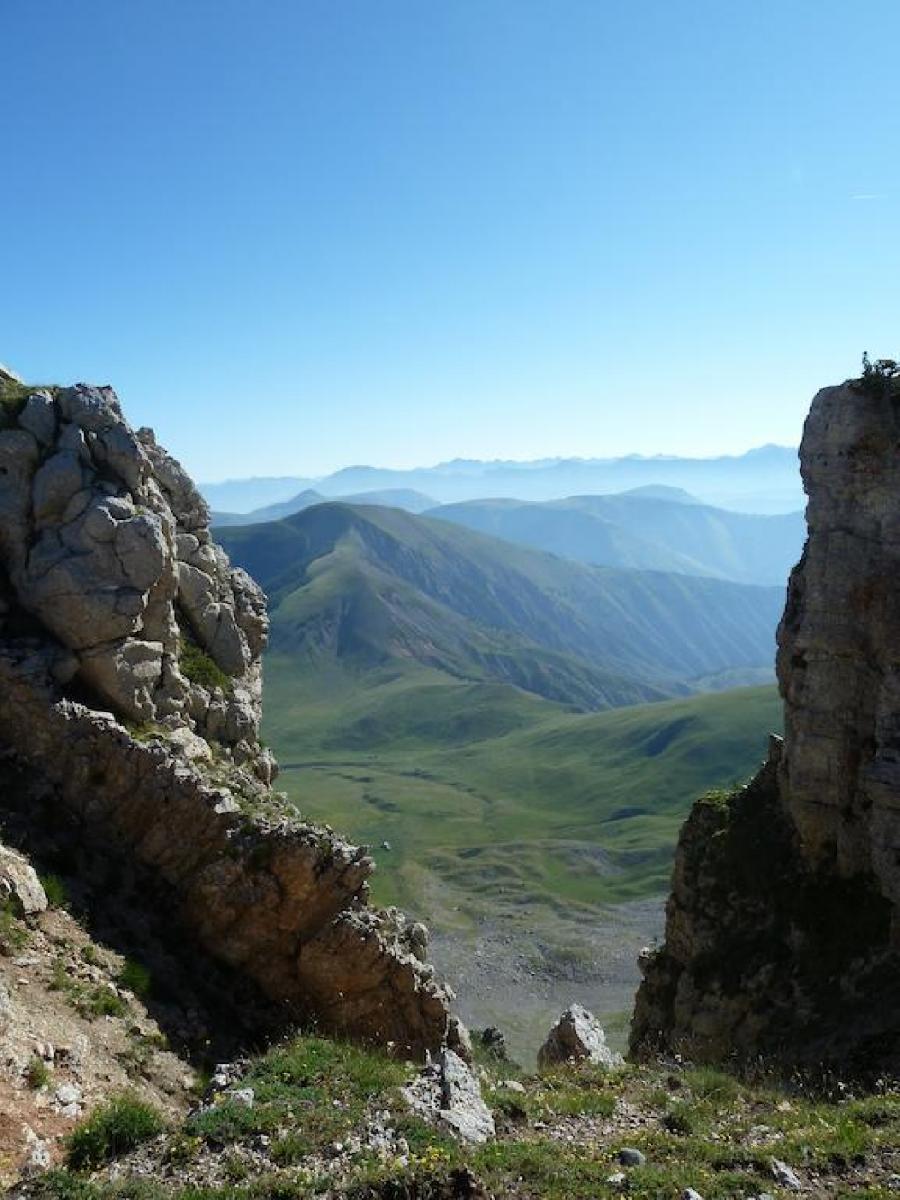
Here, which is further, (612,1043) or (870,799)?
(612,1043)

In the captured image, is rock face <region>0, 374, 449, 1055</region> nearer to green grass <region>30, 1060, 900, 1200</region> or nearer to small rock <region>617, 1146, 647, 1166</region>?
green grass <region>30, 1060, 900, 1200</region>

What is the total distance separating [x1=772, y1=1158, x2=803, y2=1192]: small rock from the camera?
15.7m

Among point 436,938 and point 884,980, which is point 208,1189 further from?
point 436,938

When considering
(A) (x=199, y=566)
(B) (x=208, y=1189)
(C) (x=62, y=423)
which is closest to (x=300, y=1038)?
(B) (x=208, y=1189)

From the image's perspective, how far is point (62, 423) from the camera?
34.6m

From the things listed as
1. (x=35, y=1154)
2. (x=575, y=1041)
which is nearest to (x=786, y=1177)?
(x=35, y=1154)

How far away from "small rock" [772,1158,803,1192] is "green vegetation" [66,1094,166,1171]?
11849 millimetres

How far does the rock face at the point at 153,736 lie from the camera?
2850 centimetres

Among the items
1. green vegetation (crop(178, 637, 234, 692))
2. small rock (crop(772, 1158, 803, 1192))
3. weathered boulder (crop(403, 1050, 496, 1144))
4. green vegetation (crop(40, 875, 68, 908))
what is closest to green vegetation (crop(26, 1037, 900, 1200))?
small rock (crop(772, 1158, 803, 1192))

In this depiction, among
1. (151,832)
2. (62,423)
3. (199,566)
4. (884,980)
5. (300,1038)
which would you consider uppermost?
(62,423)

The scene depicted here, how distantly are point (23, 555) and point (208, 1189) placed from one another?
23.4m

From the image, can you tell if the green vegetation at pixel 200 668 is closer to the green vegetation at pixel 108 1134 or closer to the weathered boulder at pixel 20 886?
the weathered boulder at pixel 20 886

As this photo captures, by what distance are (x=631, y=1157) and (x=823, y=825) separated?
73.4 ft

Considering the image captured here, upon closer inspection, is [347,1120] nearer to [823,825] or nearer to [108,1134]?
[108,1134]
